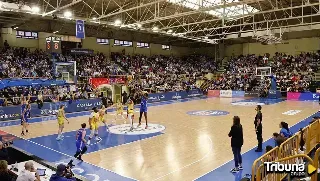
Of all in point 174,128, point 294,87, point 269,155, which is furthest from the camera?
point 294,87

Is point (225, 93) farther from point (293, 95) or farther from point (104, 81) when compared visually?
point (104, 81)

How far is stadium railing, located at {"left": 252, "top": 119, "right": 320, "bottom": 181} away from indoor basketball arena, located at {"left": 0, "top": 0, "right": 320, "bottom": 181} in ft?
0.11

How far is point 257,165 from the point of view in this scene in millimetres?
5598

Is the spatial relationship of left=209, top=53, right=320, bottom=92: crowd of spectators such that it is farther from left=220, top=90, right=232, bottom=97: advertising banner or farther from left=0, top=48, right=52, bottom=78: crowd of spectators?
left=0, top=48, right=52, bottom=78: crowd of spectators

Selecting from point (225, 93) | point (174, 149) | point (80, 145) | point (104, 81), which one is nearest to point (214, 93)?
point (225, 93)

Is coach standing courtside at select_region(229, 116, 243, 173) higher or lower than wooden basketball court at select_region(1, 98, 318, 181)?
higher

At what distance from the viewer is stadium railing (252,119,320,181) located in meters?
5.47

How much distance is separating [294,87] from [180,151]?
26.0 m

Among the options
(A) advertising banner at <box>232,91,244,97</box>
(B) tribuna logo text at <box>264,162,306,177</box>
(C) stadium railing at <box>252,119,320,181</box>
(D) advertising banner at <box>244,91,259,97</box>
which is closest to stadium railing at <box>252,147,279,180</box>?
(C) stadium railing at <box>252,119,320,181</box>


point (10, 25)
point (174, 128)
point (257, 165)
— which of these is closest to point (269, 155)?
point (257, 165)

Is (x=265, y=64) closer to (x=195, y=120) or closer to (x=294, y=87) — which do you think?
(x=294, y=87)

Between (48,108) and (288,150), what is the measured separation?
1806 centimetres

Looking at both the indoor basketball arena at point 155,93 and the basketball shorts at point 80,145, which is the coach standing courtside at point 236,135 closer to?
the indoor basketball arena at point 155,93

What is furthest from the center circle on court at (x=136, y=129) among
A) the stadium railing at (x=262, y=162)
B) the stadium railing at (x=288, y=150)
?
the stadium railing at (x=262, y=162)
